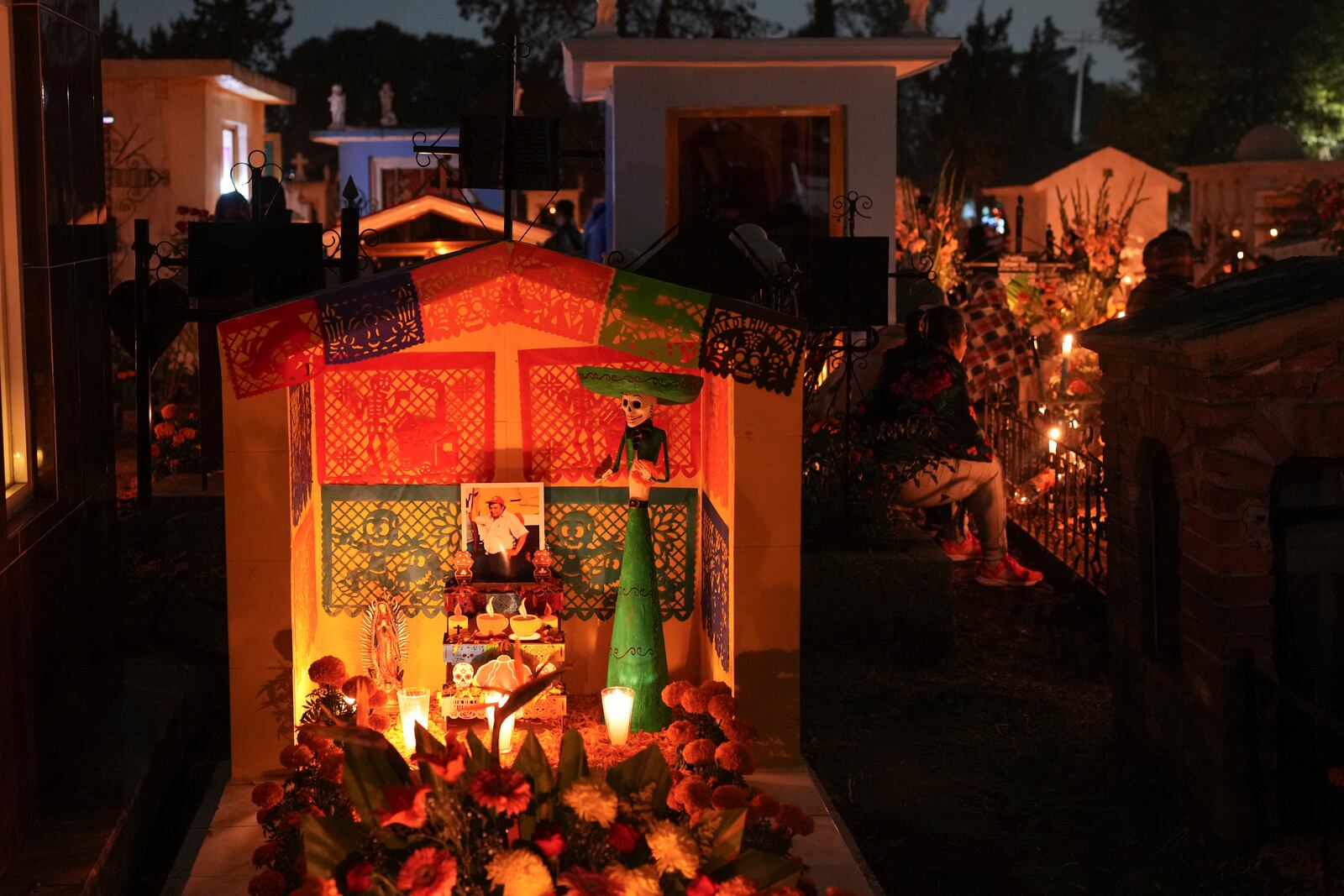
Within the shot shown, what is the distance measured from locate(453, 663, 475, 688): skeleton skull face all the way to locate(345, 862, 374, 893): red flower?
2.98 meters

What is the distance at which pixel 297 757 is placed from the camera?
581cm

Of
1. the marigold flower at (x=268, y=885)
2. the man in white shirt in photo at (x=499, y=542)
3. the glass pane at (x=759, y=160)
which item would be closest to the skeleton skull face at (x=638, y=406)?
the man in white shirt in photo at (x=499, y=542)

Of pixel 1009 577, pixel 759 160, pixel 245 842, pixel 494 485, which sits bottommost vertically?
pixel 245 842

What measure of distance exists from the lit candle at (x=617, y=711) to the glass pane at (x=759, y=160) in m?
7.17

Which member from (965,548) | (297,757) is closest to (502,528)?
(297,757)

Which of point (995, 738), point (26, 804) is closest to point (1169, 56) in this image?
point (995, 738)

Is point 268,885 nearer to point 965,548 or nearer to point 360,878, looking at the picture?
point 360,878

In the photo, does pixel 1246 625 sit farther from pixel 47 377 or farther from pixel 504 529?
pixel 47 377

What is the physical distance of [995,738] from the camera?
755 centimetres

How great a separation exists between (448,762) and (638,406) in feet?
9.53

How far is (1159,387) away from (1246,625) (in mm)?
1040

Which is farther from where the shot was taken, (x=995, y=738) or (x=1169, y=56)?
(x=1169, y=56)

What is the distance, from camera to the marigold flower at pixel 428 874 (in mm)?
3893

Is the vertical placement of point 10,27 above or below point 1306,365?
above
